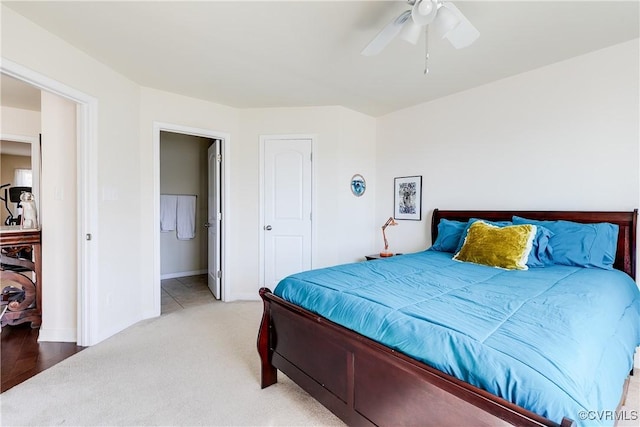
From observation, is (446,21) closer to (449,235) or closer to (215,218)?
(449,235)

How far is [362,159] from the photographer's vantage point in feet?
13.2

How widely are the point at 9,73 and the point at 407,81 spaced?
305 cm

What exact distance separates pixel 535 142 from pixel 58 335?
454 cm

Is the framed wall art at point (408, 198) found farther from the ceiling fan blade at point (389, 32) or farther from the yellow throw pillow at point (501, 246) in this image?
the ceiling fan blade at point (389, 32)

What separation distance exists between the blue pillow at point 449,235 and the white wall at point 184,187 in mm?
3776

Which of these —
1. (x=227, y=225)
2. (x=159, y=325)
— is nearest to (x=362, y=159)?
(x=227, y=225)

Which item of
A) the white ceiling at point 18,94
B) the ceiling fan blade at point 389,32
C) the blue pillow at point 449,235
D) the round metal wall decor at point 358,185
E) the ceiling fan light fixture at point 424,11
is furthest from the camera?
the round metal wall decor at point 358,185

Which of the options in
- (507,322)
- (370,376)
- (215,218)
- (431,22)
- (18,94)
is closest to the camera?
(507,322)

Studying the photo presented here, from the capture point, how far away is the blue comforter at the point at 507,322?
35.3 inches

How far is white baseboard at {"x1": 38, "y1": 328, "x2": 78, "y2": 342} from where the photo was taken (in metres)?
2.64

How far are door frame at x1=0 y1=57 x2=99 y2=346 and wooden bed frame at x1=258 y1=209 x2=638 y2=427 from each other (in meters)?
1.68

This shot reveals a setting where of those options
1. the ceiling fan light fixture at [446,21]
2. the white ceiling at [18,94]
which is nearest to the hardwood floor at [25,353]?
the white ceiling at [18,94]

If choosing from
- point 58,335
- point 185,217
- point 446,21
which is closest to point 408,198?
point 446,21

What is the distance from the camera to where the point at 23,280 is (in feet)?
9.27
